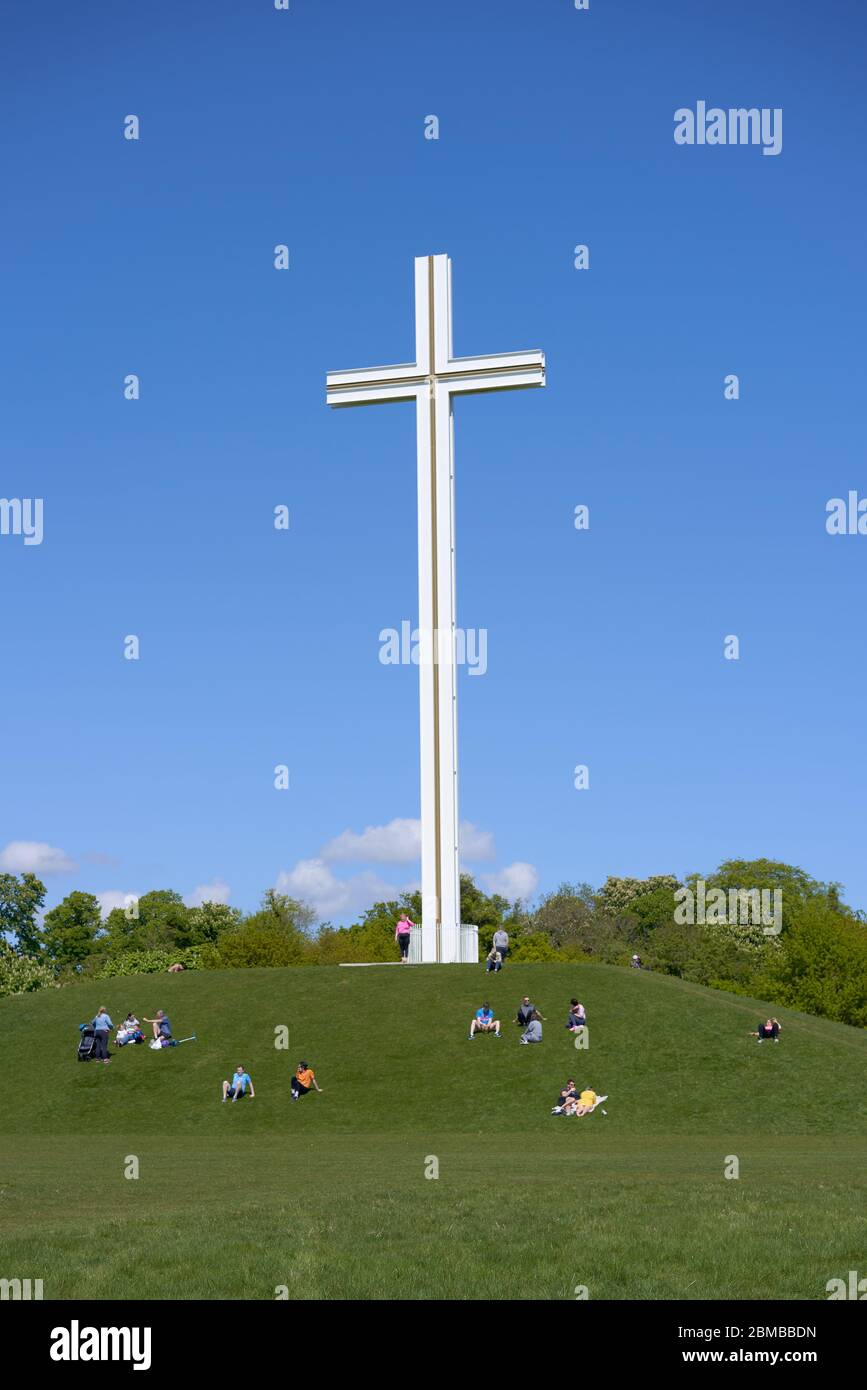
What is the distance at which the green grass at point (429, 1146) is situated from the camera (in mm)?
14477

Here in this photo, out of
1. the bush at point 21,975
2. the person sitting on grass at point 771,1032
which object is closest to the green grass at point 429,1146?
the person sitting on grass at point 771,1032

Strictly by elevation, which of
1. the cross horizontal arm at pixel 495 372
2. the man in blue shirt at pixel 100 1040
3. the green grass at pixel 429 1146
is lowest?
the green grass at pixel 429 1146

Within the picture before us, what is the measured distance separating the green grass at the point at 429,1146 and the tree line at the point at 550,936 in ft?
121

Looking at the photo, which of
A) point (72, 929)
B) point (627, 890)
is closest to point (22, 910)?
point (72, 929)

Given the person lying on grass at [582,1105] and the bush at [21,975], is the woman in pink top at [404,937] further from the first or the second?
the bush at [21,975]

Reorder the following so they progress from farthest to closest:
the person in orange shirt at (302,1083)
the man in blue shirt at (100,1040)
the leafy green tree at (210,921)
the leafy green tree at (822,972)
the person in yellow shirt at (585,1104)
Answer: the leafy green tree at (210,921) → the leafy green tree at (822,972) → the man in blue shirt at (100,1040) → the person in orange shirt at (302,1083) → the person in yellow shirt at (585,1104)

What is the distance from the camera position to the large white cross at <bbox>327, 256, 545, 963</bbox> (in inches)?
1837

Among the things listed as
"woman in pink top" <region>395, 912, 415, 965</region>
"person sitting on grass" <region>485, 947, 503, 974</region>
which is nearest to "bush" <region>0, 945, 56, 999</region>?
"woman in pink top" <region>395, 912, 415, 965</region>

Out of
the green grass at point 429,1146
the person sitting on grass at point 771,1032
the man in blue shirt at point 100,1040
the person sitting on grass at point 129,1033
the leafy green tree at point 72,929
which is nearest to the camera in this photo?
the green grass at point 429,1146

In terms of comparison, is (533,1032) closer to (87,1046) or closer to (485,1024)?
(485,1024)

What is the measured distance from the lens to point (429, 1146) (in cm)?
3050

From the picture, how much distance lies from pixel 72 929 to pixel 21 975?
2316cm

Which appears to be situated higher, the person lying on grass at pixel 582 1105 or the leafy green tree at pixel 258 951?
the leafy green tree at pixel 258 951
